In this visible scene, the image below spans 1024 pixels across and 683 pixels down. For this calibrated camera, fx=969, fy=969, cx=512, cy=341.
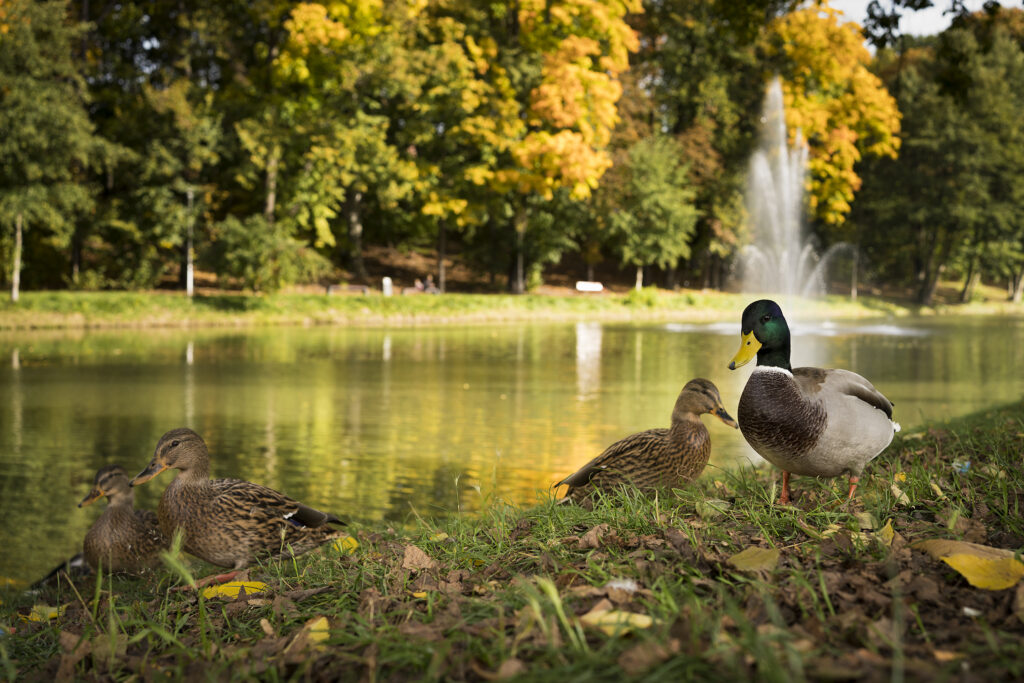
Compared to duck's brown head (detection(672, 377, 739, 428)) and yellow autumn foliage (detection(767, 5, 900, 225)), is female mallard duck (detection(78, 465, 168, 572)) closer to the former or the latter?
duck's brown head (detection(672, 377, 739, 428))

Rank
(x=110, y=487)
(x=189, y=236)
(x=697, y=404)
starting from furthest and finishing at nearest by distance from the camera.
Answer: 1. (x=189, y=236)
2. (x=110, y=487)
3. (x=697, y=404)

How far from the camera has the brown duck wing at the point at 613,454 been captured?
505cm

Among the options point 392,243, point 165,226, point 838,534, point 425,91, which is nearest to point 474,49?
point 425,91

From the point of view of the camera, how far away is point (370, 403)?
532 inches

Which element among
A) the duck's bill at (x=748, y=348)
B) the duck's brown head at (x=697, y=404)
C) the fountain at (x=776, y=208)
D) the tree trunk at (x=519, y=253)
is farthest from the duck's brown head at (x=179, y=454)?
the fountain at (x=776, y=208)

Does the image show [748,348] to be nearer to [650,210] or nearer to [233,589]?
[233,589]

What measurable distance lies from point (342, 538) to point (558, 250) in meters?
34.7

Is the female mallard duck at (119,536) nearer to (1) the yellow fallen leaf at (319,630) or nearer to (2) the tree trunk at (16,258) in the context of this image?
(1) the yellow fallen leaf at (319,630)

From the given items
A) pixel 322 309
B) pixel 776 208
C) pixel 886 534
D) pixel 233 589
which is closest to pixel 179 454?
pixel 233 589

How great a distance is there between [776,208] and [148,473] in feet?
151

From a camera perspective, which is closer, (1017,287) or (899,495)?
(899,495)

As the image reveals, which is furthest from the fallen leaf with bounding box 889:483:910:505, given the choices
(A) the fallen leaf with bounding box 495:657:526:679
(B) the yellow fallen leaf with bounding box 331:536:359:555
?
(B) the yellow fallen leaf with bounding box 331:536:359:555

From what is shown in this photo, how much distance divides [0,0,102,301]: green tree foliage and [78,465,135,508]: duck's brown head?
2255 centimetres

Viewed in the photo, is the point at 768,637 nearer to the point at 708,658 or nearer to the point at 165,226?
the point at 708,658
